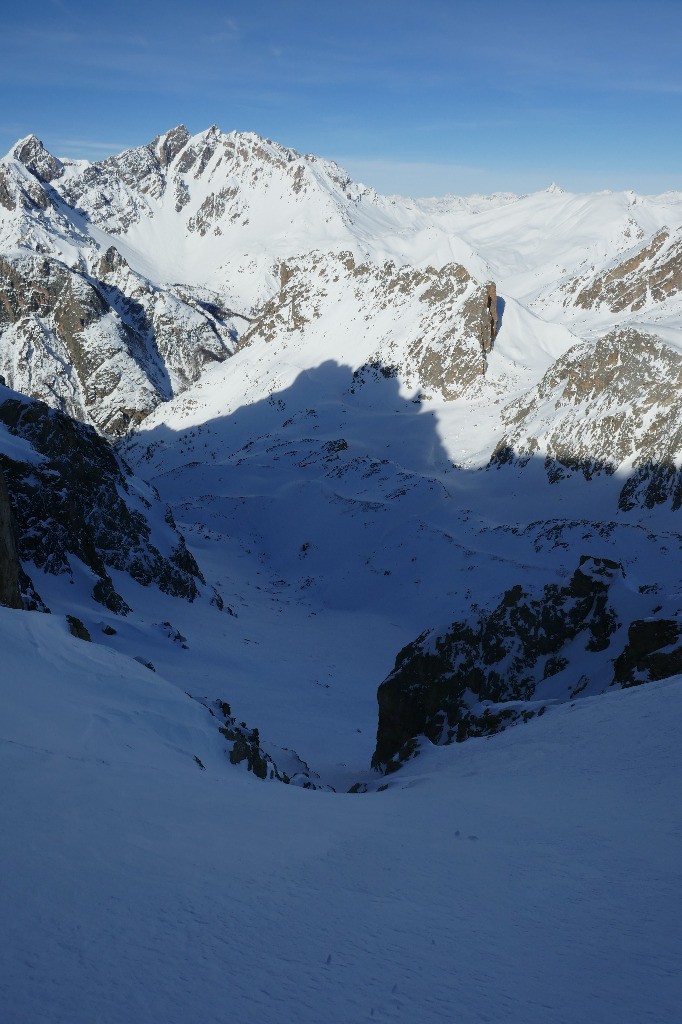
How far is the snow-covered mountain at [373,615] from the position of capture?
379cm

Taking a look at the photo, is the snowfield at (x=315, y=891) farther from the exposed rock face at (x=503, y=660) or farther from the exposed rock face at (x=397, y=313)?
the exposed rock face at (x=397, y=313)

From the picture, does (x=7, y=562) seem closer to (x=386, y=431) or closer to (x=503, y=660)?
(x=503, y=660)

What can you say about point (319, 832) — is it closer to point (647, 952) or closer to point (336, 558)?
point (647, 952)

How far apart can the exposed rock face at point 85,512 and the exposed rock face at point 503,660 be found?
951cm

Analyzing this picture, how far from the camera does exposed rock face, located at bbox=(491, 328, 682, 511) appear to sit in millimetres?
33344

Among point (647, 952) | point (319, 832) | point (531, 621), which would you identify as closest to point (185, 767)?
point (319, 832)

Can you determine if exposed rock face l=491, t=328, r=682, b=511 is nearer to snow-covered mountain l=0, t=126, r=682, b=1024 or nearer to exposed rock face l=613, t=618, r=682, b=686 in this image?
snow-covered mountain l=0, t=126, r=682, b=1024

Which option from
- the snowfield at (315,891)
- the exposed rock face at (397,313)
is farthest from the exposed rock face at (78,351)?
the snowfield at (315,891)

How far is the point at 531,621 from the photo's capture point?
50.4 feet

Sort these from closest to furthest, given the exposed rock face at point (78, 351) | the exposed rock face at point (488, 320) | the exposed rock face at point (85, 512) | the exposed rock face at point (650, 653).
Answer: the exposed rock face at point (650, 653), the exposed rock face at point (85, 512), the exposed rock face at point (488, 320), the exposed rock face at point (78, 351)

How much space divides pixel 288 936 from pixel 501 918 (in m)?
1.27

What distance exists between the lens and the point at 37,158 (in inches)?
7279

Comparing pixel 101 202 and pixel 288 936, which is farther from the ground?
pixel 101 202

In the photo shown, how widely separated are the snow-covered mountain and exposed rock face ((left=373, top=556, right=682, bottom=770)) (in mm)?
64
